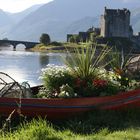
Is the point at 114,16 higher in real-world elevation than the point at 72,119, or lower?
higher

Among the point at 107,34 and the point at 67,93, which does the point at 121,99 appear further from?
the point at 107,34

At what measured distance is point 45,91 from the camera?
11.4m

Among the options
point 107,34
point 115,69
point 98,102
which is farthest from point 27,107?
point 107,34

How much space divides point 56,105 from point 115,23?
417ft

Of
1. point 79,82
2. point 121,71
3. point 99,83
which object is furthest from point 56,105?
point 121,71

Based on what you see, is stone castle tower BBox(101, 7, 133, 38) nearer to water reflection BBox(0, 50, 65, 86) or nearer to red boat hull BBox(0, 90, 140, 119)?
water reflection BBox(0, 50, 65, 86)

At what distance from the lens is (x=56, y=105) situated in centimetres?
1051

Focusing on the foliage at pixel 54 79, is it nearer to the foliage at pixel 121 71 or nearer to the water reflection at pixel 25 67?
the foliage at pixel 121 71

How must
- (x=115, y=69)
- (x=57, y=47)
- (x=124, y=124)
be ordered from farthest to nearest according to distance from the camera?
A: 1. (x=57, y=47)
2. (x=115, y=69)
3. (x=124, y=124)

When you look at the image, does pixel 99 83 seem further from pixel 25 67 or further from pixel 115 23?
pixel 115 23

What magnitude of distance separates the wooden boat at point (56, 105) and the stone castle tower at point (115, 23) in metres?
123

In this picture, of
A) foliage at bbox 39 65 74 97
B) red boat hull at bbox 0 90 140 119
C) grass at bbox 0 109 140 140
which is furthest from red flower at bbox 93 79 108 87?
grass at bbox 0 109 140 140

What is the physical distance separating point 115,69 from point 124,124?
3659 mm

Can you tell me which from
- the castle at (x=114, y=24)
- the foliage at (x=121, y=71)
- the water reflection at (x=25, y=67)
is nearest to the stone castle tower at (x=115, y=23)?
the castle at (x=114, y=24)
